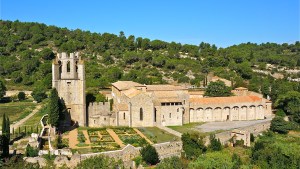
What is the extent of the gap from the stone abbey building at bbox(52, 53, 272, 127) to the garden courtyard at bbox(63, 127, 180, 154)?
6.10 feet

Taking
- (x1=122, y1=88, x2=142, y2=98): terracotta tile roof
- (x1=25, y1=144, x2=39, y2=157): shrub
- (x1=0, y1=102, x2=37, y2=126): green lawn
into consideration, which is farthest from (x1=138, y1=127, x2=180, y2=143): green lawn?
(x1=0, y1=102, x2=37, y2=126): green lawn

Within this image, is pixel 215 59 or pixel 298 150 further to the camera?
pixel 215 59

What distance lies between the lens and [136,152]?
101 ft

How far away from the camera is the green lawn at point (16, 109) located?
4919 centimetres

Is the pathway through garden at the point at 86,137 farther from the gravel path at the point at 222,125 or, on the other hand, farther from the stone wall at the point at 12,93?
the stone wall at the point at 12,93

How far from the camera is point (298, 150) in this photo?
3362cm

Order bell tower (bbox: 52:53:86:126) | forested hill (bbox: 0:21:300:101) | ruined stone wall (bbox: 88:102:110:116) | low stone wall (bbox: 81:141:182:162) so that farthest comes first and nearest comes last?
1. forested hill (bbox: 0:21:300:101)
2. ruined stone wall (bbox: 88:102:110:116)
3. bell tower (bbox: 52:53:86:126)
4. low stone wall (bbox: 81:141:182:162)

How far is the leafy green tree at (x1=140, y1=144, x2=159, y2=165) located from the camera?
97.7ft

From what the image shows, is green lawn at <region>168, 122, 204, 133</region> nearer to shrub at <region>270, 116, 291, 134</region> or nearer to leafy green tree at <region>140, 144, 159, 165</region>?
shrub at <region>270, 116, 291, 134</region>

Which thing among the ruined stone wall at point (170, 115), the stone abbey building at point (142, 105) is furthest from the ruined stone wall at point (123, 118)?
the ruined stone wall at point (170, 115)

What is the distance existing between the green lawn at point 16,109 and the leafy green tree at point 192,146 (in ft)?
82.5

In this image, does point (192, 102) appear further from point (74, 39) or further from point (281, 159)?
point (74, 39)

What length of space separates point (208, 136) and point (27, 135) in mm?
19160

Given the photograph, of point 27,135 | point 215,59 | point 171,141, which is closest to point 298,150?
point 171,141
